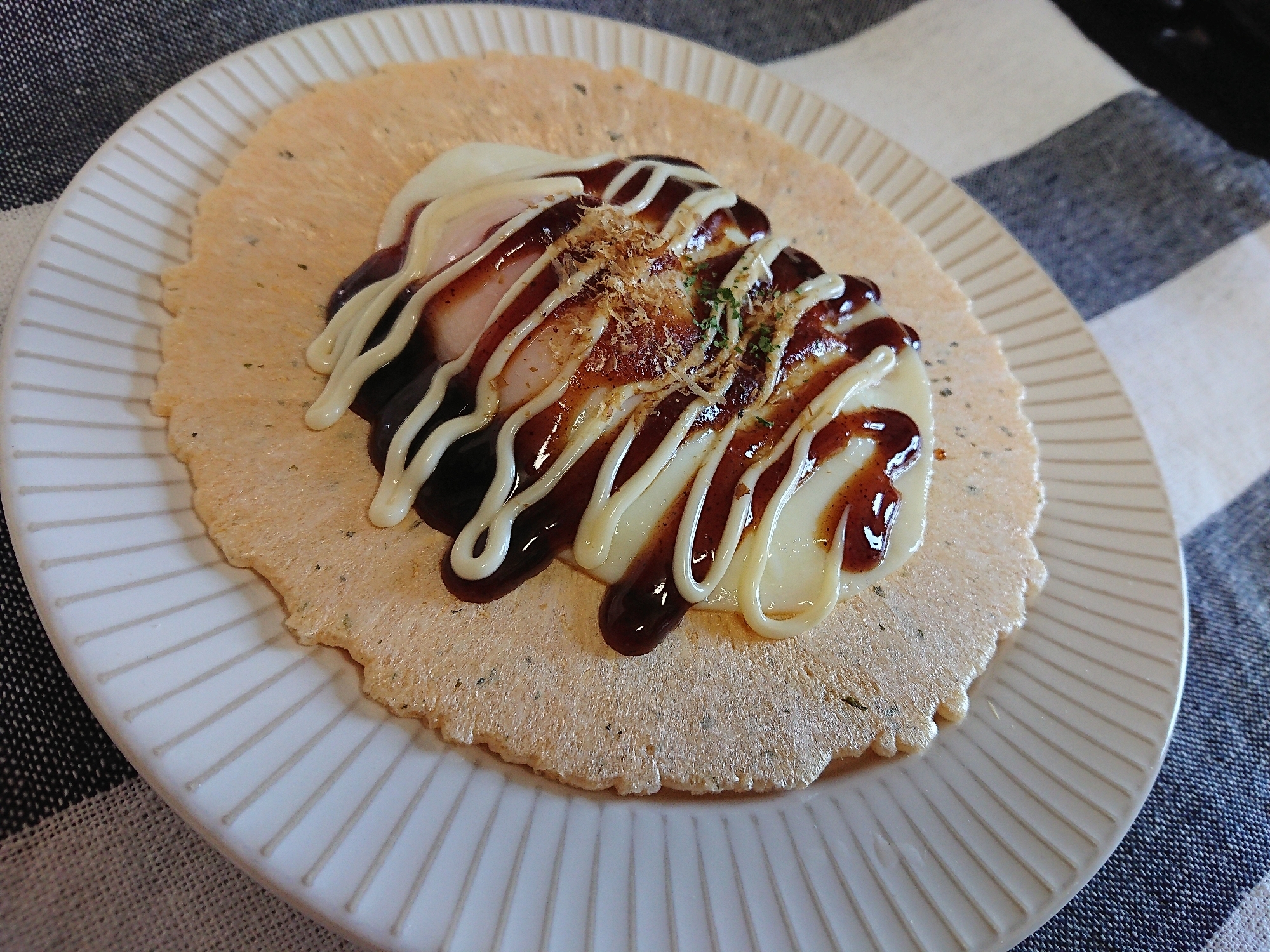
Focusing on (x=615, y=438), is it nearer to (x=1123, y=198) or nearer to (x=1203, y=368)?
(x=1203, y=368)

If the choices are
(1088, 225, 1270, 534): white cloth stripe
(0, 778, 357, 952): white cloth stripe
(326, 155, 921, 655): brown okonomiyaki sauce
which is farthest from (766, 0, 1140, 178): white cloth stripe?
(0, 778, 357, 952): white cloth stripe

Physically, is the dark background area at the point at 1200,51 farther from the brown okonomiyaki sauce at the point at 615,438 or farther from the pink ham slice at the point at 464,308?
the pink ham slice at the point at 464,308

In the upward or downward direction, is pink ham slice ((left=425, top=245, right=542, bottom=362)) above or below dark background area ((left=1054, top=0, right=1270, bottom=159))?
below

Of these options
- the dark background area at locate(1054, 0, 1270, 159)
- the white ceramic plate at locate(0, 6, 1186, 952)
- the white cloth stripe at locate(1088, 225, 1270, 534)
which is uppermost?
the dark background area at locate(1054, 0, 1270, 159)

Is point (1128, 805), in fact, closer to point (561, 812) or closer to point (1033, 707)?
point (1033, 707)

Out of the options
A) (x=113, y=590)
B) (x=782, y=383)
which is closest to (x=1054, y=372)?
(x=782, y=383)

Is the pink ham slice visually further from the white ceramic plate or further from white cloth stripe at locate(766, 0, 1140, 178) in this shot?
white cloth stripe at locate(766, 0, 1140, 178)

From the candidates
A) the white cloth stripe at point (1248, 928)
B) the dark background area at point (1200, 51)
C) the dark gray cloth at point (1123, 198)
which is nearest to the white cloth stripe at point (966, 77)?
the dark gray cloth at point (1123, 198)
